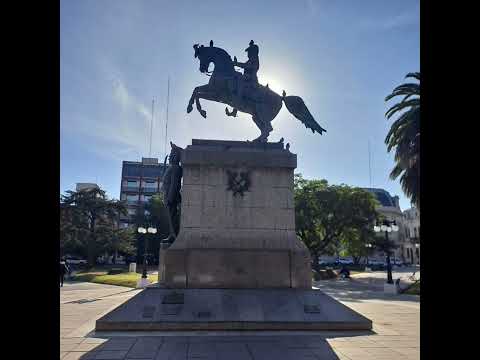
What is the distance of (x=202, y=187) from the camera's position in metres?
12.4

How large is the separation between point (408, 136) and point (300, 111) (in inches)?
597

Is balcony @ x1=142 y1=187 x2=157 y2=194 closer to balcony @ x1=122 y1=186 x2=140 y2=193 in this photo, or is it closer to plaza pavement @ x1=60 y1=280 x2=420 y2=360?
balcony @ x1=122 y1=186 x2=140 y2=193

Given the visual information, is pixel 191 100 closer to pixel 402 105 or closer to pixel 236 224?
pixel 236 224

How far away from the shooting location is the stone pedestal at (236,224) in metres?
11.5

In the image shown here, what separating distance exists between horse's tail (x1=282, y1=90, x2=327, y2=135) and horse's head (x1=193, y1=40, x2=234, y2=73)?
2479mm

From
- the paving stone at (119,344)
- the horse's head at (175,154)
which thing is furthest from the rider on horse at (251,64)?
the paving stone at (119,344)

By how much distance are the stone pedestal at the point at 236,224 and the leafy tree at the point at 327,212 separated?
33.4 meters

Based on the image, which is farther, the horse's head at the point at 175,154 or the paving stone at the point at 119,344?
the horse's head at the point at 175,154

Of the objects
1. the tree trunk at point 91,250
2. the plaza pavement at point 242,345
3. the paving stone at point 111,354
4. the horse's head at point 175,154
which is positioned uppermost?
the horse's head at point 175,154

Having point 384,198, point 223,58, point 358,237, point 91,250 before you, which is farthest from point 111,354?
point 384,198

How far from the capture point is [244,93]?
1399cm

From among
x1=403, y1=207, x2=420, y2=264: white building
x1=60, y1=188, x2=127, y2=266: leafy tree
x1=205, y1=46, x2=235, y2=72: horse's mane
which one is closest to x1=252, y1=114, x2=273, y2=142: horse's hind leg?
x1=205, y1=46, x2=235, y2=72: horse's mane

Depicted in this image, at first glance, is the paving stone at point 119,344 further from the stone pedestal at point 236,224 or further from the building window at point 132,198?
the building window at point 132,198
